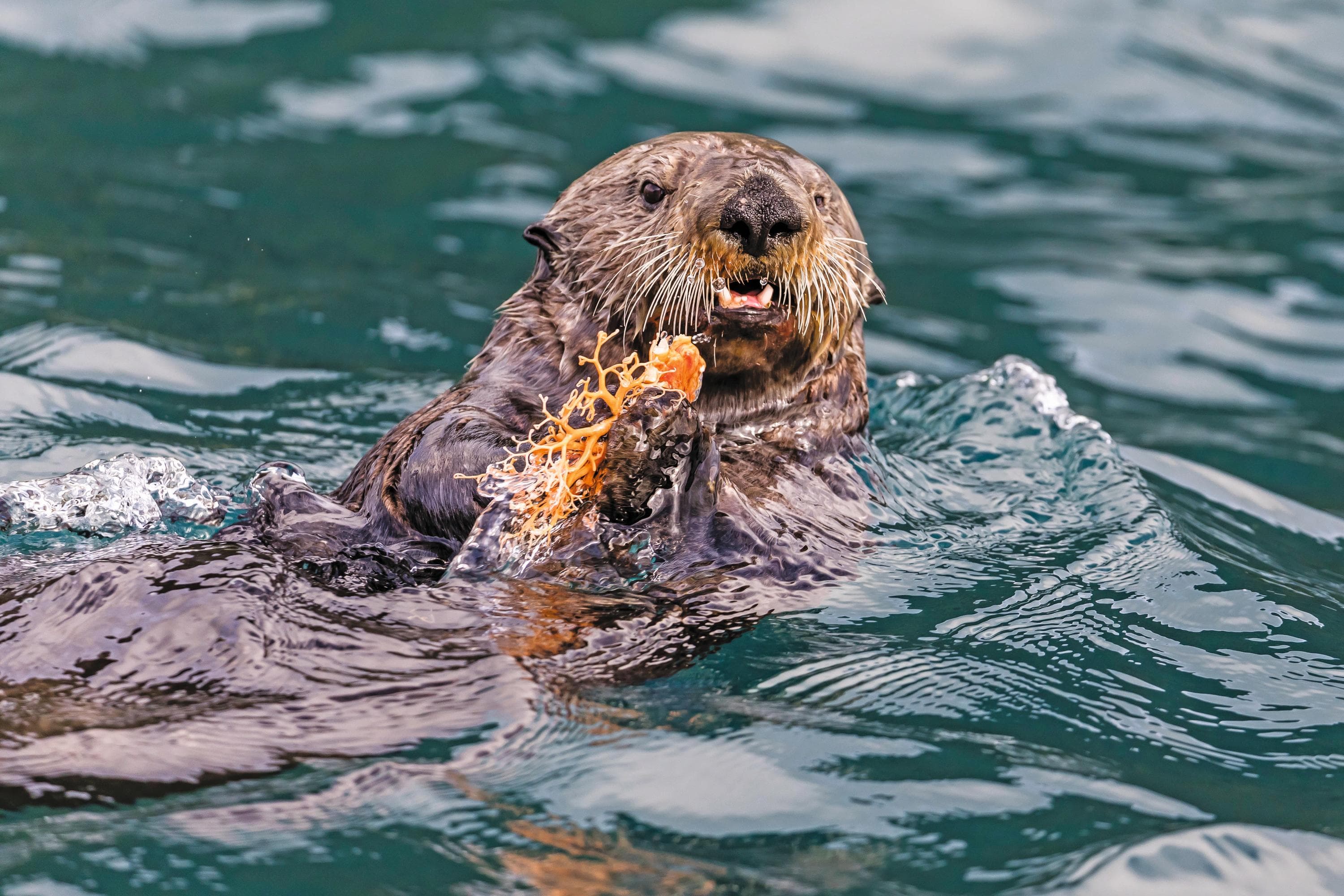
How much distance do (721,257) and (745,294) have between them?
0.48ft

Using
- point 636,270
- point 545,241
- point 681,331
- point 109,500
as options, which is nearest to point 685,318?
point 681,331

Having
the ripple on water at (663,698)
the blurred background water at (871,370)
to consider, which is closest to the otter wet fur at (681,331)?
the ripple on water at (663,698)

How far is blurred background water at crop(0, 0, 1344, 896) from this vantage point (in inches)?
115

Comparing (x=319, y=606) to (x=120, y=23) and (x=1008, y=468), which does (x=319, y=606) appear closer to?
(x=1008, y=468)

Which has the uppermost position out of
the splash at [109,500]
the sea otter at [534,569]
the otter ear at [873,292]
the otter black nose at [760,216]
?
the otter black nose at [760,216]

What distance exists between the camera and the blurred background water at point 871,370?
115 inches

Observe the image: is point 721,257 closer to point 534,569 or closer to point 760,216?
point 760,216

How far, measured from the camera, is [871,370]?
738 cm

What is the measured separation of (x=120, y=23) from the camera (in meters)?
10.5

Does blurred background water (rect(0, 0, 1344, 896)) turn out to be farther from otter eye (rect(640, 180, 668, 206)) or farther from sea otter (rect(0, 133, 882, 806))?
otter eye (rect(640, 180, 668, 206))

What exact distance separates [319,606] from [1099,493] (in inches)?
116

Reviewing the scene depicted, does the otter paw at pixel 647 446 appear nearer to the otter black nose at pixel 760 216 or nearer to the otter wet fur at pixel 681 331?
the otter wet fur at pixel 681 331

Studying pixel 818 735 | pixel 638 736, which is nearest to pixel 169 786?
pixel 638 736

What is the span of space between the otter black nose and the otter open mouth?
0.39 feet
